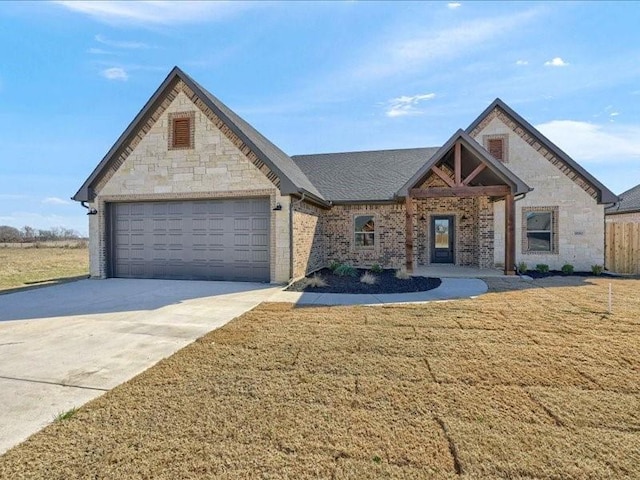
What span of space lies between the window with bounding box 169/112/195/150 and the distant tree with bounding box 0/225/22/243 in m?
44.8

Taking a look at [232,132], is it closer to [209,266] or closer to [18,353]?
[209,266]

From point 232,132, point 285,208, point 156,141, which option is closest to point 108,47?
point 156,141

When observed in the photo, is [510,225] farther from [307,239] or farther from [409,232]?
[307,239]

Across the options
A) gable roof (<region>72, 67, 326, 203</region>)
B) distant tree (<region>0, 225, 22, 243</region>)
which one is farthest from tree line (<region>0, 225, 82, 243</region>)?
gable roof (<region>72, 67, 326, 203</region>)

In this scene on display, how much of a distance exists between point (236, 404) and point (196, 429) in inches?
18.6

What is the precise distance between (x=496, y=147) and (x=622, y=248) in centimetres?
655

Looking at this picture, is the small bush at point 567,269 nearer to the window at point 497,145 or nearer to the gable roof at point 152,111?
the window at point 497,145

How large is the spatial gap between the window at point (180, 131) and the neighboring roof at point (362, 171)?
6.31 metres

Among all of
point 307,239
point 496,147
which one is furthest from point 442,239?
point 307,239

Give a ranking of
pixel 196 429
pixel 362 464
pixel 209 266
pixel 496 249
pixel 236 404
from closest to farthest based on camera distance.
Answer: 1. pixel 362 464
2. pixel 196 429
3. pixel 236 404
4. pixel 209 266
5. pixel 496 249

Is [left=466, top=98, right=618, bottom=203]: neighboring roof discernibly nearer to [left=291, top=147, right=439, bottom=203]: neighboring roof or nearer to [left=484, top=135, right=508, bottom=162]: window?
[left=484, top=135, right=508, bottom=162]: window

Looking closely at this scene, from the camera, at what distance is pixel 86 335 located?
17.7 ft

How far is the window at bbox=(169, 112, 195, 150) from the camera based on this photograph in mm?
11227

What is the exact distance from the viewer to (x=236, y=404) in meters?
3.16
